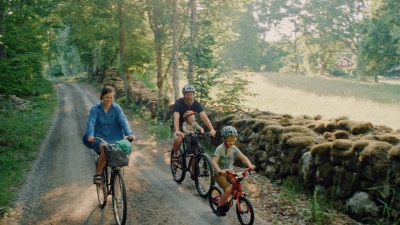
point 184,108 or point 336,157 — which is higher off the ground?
point 184,108

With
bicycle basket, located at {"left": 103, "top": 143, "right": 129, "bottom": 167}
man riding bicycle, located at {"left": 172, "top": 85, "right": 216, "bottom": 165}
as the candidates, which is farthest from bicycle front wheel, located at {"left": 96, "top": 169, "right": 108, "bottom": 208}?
man riding bicycle, located at {"left": 172, "top": 85, "right": 216, "bottom": 165}

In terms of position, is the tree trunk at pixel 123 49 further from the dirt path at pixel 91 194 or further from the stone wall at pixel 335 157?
the stone wall at pixel 335 157

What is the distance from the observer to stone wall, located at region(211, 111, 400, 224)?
5715 mm

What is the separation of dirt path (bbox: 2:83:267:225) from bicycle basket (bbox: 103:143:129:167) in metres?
1.45

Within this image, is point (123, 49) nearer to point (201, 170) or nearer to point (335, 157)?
point (201, 170)

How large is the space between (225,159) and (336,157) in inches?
101

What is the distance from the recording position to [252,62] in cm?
6975

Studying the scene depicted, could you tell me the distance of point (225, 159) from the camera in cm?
609

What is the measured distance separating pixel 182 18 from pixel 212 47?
3189mm

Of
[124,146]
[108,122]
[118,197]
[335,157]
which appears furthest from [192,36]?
[118,197]

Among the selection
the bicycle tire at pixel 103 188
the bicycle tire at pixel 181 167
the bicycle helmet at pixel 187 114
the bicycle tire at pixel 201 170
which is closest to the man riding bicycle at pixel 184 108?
the bicycle helmet at pixel 187 114

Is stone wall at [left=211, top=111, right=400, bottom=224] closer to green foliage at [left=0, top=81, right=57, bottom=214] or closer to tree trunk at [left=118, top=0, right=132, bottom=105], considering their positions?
green foliage at [left=0, top=81, right=57, bottom=214]

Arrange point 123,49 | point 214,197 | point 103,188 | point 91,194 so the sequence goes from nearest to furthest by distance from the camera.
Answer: point 103,188 → point 214,197 → point 91,194 → point 123,49

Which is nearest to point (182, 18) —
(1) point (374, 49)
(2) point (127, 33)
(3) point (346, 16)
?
(2) point (127, 33)
